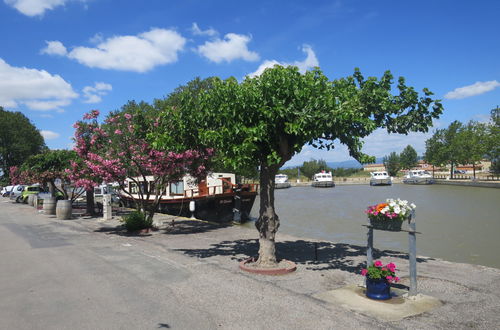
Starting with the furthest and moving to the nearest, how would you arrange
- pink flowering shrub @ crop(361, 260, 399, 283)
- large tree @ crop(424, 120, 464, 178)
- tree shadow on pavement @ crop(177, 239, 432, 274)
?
1. large tree @ crop(424, 120, 464, 178)
2. tree shadow on pavement @ crop(177, 239, 432, 274)
3. pink flowering shrub @ crop(361, 260, 399, 283)

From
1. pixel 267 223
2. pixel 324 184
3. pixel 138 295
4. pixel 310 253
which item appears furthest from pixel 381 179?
pixel 138 295

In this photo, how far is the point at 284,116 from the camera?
328 inches

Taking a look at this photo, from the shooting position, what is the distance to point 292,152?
936 centimetres

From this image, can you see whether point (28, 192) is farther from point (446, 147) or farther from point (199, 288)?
point (446, 147)

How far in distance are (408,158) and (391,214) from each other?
380ft

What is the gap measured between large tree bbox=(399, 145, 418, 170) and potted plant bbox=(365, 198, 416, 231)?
114442mm

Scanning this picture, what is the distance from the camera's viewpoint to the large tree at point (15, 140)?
6062 centimetres

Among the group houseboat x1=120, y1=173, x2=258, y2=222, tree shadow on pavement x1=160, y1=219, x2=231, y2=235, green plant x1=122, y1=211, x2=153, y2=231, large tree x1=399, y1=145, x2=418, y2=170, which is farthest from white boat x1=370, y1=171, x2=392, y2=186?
green plant x1=122, y1=211, x2=153, y2=231

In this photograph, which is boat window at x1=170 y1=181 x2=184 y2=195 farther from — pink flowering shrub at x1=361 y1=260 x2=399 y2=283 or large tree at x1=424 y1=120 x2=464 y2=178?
large tree at x1=424 y1=120 x2=464 y2=178

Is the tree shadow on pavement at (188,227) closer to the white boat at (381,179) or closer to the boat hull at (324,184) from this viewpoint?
the boat hull at (324,184)

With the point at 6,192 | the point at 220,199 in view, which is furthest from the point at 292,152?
the point at 6,192

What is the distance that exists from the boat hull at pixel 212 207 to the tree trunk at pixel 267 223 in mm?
14340

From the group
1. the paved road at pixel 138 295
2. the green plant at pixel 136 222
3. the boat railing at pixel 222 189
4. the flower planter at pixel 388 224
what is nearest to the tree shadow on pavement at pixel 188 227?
the green plant at pixel 136 222

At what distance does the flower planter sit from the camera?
23.7 ft
